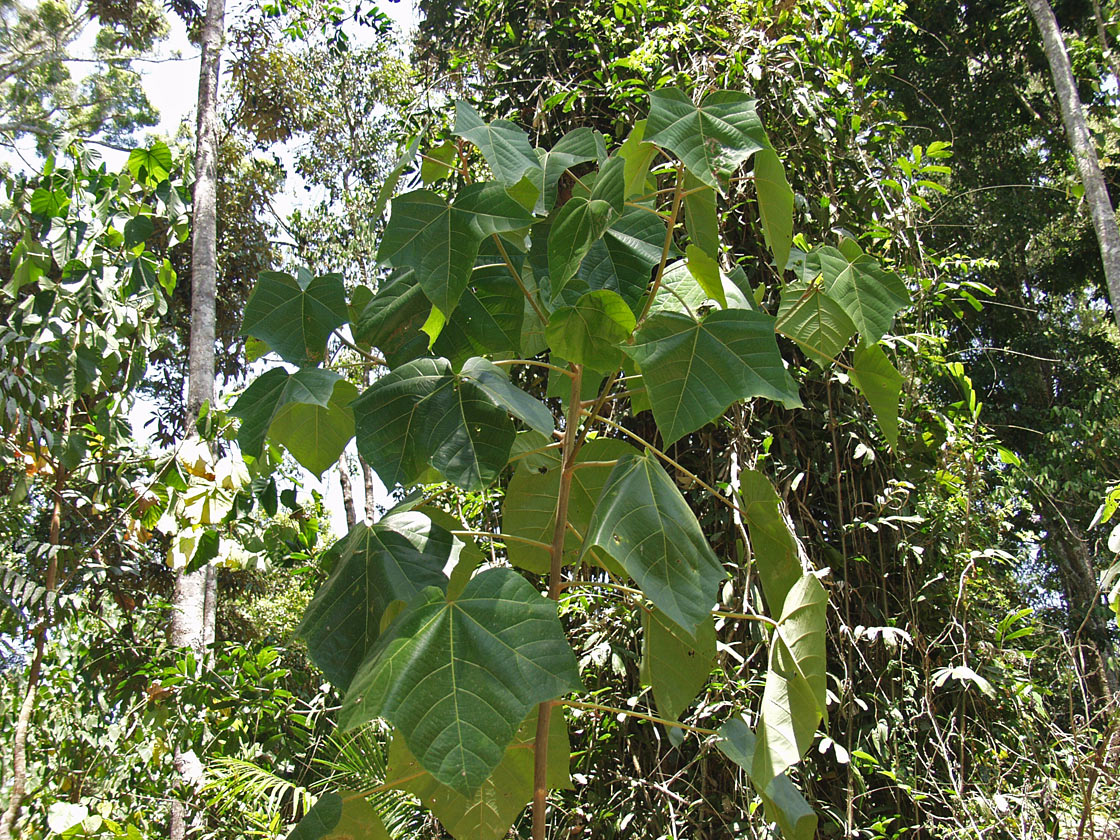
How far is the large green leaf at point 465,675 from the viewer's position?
0.65 m

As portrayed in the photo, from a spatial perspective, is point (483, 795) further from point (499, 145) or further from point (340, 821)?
point (499, 145)

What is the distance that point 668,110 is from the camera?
0.84 m

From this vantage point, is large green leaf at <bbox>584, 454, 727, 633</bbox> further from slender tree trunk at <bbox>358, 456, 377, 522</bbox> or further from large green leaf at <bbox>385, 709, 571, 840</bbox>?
slender tree trunk at <bbox>358, 456, 377, 522</bbox>

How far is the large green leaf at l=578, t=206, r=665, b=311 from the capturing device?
0.90 metres

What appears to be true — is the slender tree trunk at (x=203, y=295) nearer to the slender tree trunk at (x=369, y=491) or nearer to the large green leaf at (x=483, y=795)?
the large green leaf at (x=483, y=795)

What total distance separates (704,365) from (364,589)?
441mm

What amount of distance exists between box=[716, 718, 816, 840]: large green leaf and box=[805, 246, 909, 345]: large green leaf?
52cm

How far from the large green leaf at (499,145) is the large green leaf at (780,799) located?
0.71 metres

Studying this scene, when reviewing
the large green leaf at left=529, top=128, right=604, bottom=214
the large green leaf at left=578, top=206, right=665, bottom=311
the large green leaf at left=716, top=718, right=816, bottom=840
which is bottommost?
the large green leaf at left=716, top=718, right=816, bottom=840

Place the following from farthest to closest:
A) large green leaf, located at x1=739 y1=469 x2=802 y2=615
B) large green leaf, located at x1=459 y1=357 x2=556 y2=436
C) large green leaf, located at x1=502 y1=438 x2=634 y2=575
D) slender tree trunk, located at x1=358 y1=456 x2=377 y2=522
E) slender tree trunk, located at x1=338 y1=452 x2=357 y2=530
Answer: slender tree trunk, located at x1=358 y1=456 x2=377 y2=522 → slender tree trunk, located at x1=338 y1=452 x2=357 y2=530 → large green leaf, located at x1=502 y1=438 x2=634 y2=575 → large green leaf, located at x1=739 y1=469 x2=802 y2=615 → large green leaf, located at x1=459 y1=357 x2=556 y2=436

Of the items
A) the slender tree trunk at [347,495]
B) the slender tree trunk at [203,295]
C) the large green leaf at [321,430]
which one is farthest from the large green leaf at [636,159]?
the slender tree trunk at [347,495]

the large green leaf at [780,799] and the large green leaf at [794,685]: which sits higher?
the large green leaf at [794,685]

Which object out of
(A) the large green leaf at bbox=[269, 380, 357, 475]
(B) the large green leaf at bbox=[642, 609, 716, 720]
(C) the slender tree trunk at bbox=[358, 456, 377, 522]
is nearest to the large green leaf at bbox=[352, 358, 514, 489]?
(A) the large green leaf at bbox=[269, 380, 357, 475]

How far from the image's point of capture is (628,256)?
91cm
